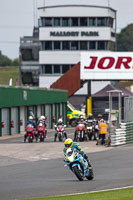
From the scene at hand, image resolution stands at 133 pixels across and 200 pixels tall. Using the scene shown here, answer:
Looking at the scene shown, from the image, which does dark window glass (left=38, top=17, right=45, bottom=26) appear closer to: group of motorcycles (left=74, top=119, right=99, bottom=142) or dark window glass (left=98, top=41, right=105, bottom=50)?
dark window glass (left=98, top=41, right=105, bottom=50)

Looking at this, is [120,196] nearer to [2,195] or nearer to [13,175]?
[2,195]

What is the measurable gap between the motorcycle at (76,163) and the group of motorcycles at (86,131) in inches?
707

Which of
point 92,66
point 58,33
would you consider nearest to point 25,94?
point 92,66

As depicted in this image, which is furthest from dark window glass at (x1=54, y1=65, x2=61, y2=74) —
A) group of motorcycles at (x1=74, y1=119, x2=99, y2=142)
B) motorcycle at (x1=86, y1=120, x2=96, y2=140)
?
motorcycle at (x1=86, y1=120, x2=96, y2=140)

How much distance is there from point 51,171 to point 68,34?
258 feet

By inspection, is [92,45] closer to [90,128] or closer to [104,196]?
[90,128]

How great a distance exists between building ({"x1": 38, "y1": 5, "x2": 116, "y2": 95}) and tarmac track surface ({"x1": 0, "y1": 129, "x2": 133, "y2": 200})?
2576 inches

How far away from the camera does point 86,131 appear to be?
35.8 m

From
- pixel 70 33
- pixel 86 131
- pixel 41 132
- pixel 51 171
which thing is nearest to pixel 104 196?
pixel 51 171

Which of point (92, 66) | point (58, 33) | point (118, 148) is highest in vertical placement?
point (58, 33)

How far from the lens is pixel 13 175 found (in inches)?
789

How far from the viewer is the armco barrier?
3097 centimetres

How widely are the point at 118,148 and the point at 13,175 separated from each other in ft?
35.7

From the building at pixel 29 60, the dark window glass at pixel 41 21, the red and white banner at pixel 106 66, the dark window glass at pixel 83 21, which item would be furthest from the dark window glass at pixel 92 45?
the red and white banner at pixel 106 66
